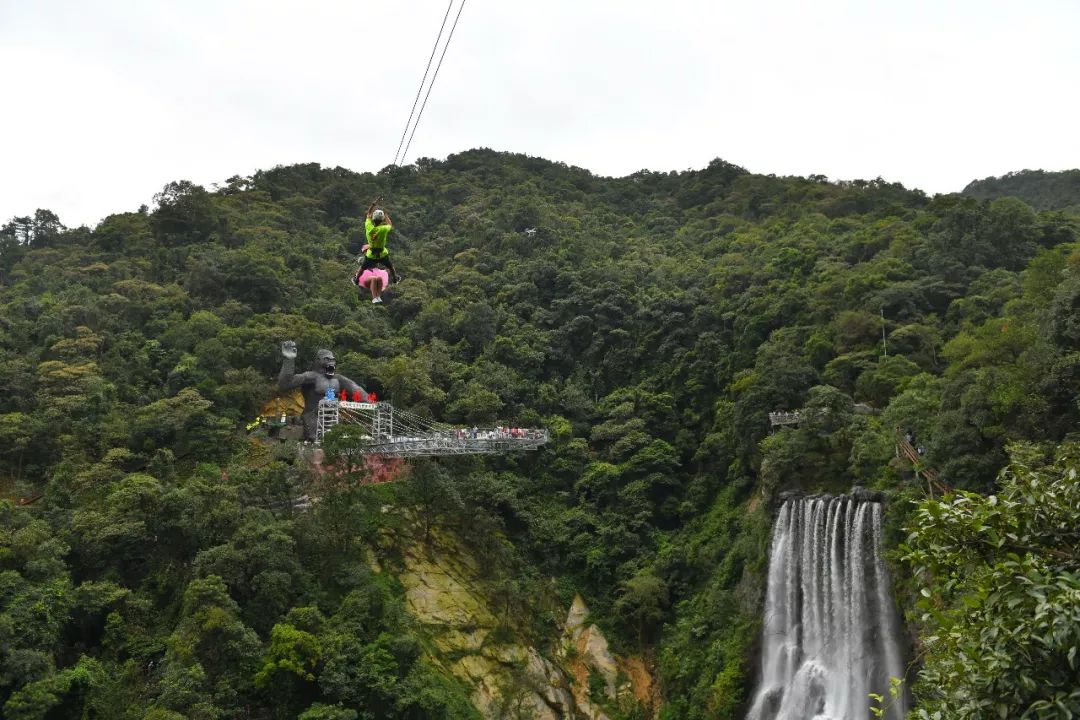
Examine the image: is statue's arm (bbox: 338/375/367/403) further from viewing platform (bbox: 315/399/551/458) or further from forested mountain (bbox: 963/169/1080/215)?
forested mountain (bbox: 963/169/1080/215)

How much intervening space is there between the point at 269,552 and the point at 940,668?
59.7 ft

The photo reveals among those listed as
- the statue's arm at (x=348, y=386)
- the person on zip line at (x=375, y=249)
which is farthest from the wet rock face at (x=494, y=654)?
the person on zip line at (x=375, y=249)

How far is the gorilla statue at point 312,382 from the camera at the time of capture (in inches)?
1128

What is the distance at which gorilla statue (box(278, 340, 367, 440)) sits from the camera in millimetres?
28656

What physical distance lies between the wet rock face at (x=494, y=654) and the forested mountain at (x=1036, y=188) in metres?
45.5

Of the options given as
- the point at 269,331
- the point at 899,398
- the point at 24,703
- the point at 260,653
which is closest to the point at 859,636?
the point at 899,398

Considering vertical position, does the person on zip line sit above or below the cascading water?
above

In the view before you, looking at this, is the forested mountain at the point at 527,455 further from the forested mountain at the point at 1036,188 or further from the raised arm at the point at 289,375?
the forested mountain at the point at 1036,188

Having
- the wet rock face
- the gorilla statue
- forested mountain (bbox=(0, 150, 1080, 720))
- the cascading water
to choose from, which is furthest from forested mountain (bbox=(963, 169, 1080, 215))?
the gorilla statue

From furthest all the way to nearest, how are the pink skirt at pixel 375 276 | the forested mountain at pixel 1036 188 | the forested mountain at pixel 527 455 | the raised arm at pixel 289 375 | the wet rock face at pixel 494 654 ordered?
the forested mountain at pixel 1036 188
the raised arm at pixel 289 375
the wet rock face at pixel 494 654
the forested mountain at pixel 527 455
the pink skirt at pixel 375 276

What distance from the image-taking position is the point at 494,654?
26.2m

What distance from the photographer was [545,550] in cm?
3011

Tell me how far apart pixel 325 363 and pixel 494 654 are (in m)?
11.0

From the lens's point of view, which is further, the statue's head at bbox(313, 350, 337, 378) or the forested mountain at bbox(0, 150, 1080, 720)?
the statue's head at bbox(313, 350, 337, 378)
